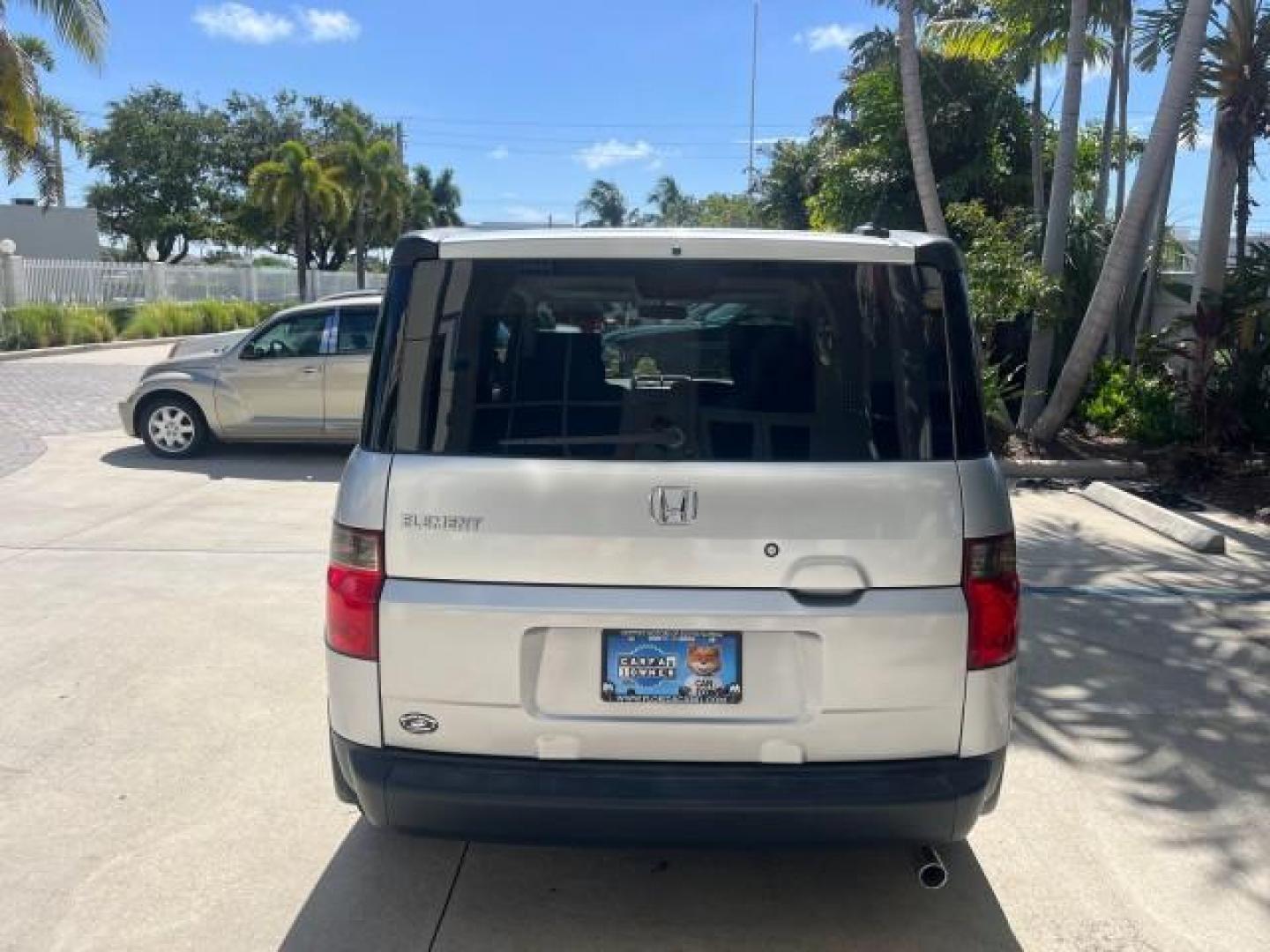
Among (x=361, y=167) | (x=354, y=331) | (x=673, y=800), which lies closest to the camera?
(x=673, y=800)

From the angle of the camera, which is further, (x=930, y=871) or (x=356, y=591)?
(x=930, y=871)

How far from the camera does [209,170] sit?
5438 cm

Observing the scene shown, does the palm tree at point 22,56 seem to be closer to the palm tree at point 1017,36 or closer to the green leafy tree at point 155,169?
the palm tree at point 1017,36

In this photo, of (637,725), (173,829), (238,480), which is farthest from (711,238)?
(238,480)

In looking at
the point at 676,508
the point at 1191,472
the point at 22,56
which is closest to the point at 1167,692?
the point at 676,508

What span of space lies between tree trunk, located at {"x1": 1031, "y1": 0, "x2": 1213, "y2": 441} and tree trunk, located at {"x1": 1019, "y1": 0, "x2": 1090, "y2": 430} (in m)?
0.55

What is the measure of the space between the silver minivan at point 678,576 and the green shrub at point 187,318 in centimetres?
2672

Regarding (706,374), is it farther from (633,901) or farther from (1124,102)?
(1124,102)

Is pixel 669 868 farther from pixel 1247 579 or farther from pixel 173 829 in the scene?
pixel 1247 579

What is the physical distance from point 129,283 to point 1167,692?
29411 millimetres

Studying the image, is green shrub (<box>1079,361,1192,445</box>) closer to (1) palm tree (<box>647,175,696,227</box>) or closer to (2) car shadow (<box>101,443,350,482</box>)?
(2) car shadow (<box>101,443,350,482</box>)

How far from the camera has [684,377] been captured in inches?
119

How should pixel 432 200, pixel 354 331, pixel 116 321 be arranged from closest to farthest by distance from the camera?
1. pixel 354 331
2. pixel 116 321
3. pixel 432 200

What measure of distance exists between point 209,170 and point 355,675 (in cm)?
5766
